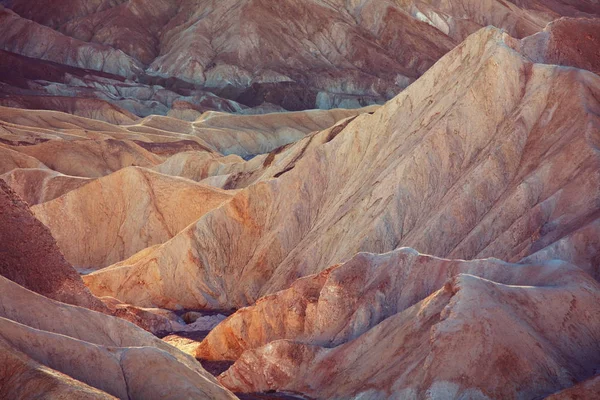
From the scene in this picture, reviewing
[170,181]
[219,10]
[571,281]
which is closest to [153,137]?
[170,181]

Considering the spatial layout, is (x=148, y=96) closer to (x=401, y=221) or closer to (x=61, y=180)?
(x=61, y=180)

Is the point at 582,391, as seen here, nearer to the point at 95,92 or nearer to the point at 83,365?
the point at 83,365

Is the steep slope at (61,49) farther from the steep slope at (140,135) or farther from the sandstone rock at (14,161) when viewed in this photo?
the sandstone rock at (14,161)

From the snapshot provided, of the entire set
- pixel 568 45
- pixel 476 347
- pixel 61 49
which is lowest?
pixel 61 49

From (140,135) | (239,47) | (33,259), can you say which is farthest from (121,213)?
(239,47)

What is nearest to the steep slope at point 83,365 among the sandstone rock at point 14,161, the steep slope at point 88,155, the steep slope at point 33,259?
the steep slope at point 33,259

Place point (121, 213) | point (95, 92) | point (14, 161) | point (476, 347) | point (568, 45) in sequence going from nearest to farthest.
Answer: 1. point (476, 347)
2. point (568, 45)
3. point (121, 213)
4. point (14, 161)
5. point (95, 92)
